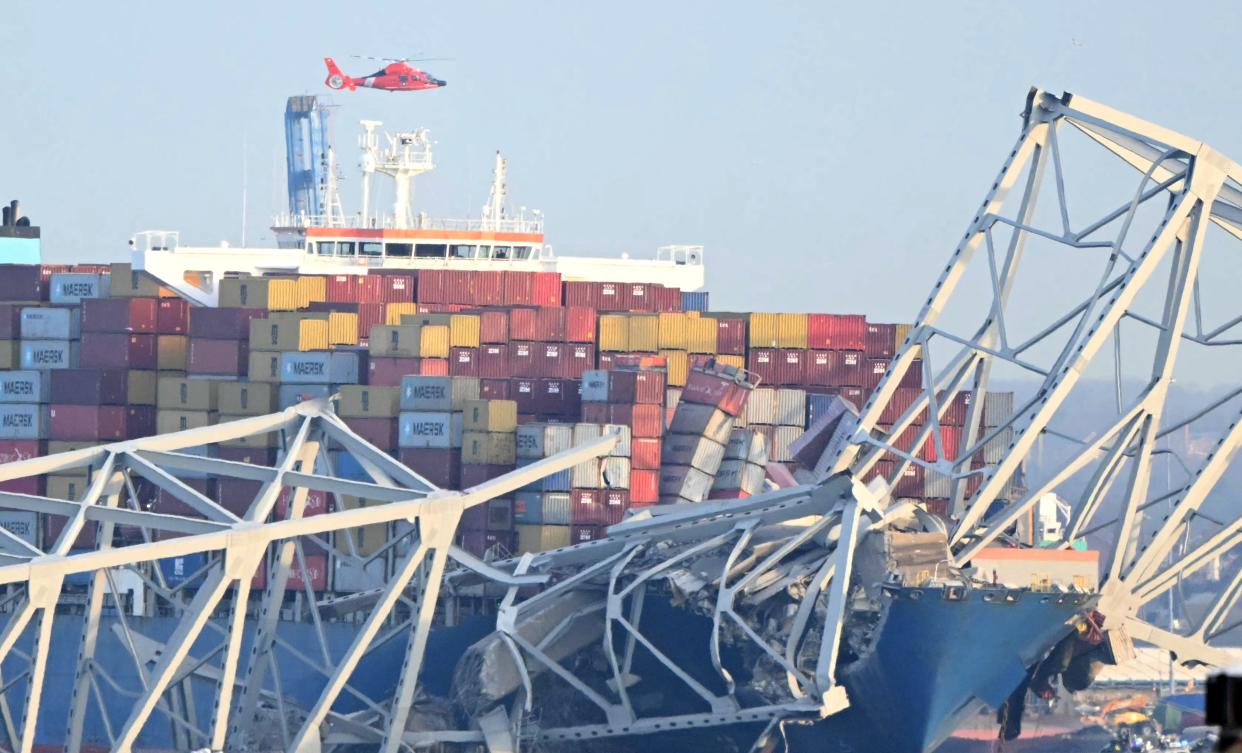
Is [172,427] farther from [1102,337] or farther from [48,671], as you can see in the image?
[1102,337]

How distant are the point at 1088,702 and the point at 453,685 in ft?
113

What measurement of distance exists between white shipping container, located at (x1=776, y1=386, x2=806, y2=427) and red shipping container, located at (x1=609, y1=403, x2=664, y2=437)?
397 centimetres

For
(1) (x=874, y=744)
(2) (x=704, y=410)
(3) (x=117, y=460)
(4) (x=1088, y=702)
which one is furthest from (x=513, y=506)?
(4) (x=1088, y=702)

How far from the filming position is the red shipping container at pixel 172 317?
56562 mm

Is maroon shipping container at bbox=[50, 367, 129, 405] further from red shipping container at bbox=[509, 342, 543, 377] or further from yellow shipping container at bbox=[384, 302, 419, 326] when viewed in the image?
red shipping container at bbox=[509, 342, 543, 377]

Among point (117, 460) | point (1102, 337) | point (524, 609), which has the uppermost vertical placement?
point (1102, 337)

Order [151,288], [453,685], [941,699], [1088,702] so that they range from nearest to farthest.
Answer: [941,699]
[453,685]
[151,288]
[1088,702]

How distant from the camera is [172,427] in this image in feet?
178

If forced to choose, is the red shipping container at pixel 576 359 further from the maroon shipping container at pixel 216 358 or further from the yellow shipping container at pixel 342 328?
the maroon shipping container at pixel 216 358

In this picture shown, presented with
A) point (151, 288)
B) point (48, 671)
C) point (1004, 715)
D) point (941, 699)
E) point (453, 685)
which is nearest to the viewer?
point (941, 699)

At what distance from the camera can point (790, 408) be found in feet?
165

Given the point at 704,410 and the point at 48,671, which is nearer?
the point at 704,410

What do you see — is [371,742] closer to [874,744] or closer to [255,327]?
[874,744]

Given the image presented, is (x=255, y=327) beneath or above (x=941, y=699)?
above
